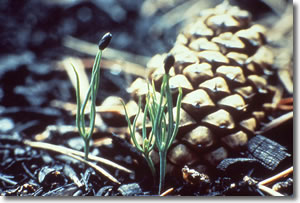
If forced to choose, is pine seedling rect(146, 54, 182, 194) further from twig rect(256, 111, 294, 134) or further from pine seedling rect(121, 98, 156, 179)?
twig rect(256, 111, 294, 134)

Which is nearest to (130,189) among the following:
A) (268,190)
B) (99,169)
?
(99,169)

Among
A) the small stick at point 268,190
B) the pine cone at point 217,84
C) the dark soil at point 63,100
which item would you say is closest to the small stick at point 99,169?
the dark soil at point 63,100

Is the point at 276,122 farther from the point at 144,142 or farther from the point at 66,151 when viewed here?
the point at 66,151

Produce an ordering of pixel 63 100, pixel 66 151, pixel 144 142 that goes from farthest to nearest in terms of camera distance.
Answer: pixel 63 100, pixel 66 151, pixel 144 142

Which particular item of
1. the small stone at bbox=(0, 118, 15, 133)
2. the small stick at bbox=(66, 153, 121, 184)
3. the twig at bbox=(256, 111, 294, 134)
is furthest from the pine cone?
the small stone at bbox=(0, 118, 15, 133)

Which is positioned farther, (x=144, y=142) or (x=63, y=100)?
(x=63, y=100)
